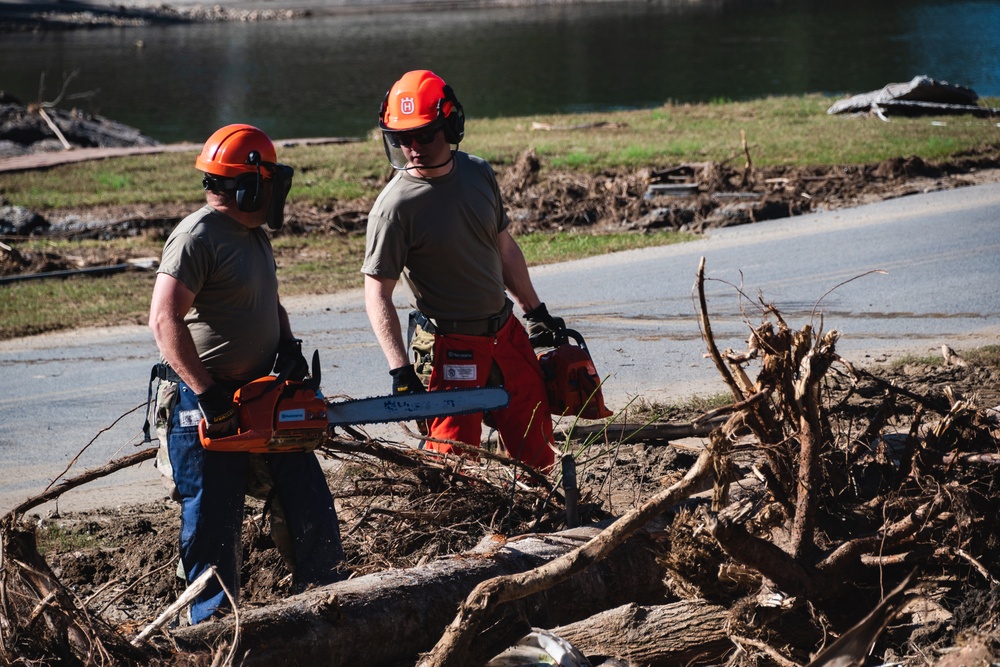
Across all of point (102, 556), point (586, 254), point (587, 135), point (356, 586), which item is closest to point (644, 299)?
point (586, 254)

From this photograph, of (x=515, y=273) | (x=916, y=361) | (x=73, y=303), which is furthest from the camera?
(x=73, y=303)

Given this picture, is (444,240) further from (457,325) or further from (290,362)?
(290,362)

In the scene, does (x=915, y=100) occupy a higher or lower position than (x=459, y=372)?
higher

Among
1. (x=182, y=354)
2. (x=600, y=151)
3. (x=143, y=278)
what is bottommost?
(x=143, y=278)

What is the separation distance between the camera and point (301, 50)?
174 feet

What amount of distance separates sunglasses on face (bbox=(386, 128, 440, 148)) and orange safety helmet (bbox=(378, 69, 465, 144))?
24 mm

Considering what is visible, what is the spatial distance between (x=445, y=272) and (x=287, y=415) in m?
1.16

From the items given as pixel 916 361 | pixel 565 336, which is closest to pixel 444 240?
pixel 565 336

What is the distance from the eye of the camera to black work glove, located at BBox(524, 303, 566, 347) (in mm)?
5141

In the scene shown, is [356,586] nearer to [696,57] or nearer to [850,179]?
[850,179]

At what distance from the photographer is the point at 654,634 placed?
3293 mm

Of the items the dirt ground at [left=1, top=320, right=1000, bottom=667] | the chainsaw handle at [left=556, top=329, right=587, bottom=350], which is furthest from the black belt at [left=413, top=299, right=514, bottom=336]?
the dirt ground at [left=1, top=320, right=1000, bottom=667]

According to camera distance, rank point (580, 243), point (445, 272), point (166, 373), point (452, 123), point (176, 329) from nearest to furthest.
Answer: point (176, 329) → point (166, 373) → point (452, 123) → point (445, 272) → point (580, 243)

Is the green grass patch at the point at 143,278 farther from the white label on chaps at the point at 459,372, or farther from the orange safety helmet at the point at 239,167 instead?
the orange safety helmet at the point at 239,167
